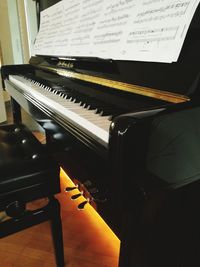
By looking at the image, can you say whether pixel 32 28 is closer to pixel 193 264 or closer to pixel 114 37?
pixel 114 37

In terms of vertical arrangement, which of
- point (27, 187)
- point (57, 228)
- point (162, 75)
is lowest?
point (57, 228)

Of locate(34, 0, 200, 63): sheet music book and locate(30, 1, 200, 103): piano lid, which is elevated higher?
locate(34, 0, 200, 63): sheet music book

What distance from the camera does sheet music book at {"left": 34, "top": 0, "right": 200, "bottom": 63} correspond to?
0.68 m

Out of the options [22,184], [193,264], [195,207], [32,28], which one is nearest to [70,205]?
[22,184]

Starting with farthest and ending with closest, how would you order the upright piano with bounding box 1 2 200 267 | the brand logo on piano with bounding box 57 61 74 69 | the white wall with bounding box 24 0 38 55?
the white wall with bounding box 24 0 38 55
the brand logo on piano with bounding box 57 61 74 69
the upright piano with bounding box 1 2 200 267

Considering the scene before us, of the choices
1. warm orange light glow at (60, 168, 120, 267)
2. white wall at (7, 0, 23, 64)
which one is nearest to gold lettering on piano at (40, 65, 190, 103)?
warm orange light glow at (60, 168, 120, 267)

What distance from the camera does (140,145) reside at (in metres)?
0.49

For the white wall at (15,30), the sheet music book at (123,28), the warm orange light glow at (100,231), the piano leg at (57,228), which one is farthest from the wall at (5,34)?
the piano leg at (57,228)

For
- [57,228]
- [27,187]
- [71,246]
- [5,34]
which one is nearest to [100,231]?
[71,246]

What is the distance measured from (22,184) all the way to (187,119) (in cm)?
65

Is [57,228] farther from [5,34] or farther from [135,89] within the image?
[5,34]

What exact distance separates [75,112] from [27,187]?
35 centimetres

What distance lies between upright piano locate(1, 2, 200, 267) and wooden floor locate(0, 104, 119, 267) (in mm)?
481

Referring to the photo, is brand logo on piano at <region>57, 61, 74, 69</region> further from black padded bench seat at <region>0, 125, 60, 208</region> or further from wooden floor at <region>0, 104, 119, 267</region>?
wooden floor at <region>0, 104, 119, 267</region>
